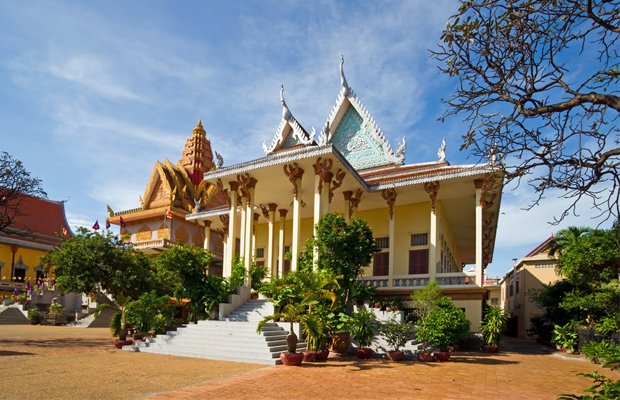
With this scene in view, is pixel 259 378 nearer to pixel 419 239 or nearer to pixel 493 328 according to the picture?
pixel 493 328

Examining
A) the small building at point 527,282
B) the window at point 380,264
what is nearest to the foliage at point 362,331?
the window at point 380,264

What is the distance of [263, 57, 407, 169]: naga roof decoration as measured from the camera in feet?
58.1

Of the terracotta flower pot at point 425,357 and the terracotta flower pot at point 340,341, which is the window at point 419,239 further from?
the terracotta flower pot at point 340,341

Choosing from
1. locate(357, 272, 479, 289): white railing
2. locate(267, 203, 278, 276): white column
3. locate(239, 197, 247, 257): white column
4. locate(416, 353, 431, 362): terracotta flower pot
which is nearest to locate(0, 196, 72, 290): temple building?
locate(267, 203, 278, 276): white column

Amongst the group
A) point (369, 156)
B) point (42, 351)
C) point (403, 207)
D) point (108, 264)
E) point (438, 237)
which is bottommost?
point (42, 351)

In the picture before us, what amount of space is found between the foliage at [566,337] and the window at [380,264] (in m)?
5.93

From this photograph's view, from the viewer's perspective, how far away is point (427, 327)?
10.8 m

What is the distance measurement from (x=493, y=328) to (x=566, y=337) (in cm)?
279

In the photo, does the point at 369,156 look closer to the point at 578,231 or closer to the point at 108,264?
the point at 578,231

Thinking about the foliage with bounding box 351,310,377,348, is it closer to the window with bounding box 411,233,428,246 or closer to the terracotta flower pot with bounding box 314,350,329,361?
the terracotta flower pot with bounding box 314,350,329,361

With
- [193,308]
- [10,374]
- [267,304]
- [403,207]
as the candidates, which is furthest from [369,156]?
[10,374]

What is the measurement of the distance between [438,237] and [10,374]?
1286 cm

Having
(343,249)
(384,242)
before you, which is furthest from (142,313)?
(384,242)

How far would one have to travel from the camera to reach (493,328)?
1312 centimetres
